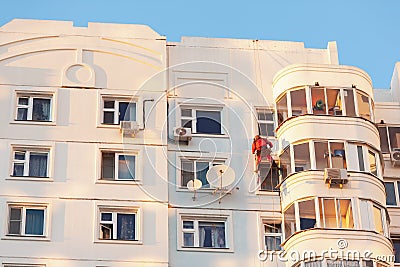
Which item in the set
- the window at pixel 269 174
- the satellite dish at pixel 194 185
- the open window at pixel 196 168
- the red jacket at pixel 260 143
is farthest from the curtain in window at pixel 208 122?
the satellite dish at pixel 194 185

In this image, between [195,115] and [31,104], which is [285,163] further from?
[31,104]

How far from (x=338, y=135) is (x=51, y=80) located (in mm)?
10617

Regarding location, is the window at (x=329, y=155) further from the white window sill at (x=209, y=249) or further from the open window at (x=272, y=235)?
the white window sill at (x=209, y=249)

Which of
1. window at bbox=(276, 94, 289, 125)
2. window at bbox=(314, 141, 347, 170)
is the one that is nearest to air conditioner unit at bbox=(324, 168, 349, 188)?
window at bbox=(314, 141, 347, 170)

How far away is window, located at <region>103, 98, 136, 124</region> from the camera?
3884 centimetres

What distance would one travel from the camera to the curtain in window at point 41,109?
3853 cm

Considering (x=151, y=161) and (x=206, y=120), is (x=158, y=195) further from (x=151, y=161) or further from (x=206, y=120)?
(x=206, y=120)

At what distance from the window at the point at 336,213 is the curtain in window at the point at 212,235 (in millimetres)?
3599

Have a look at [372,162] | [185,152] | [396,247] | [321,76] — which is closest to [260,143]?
[185,152]

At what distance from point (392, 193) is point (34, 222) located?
13276 millimetres

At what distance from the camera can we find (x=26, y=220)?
3638 cm

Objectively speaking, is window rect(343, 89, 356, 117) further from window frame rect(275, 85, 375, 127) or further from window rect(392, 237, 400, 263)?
window rect(392, 237, 400, 263)

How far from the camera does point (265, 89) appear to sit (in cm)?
4009

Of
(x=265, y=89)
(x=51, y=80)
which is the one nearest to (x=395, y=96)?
(x=265, y=89)
